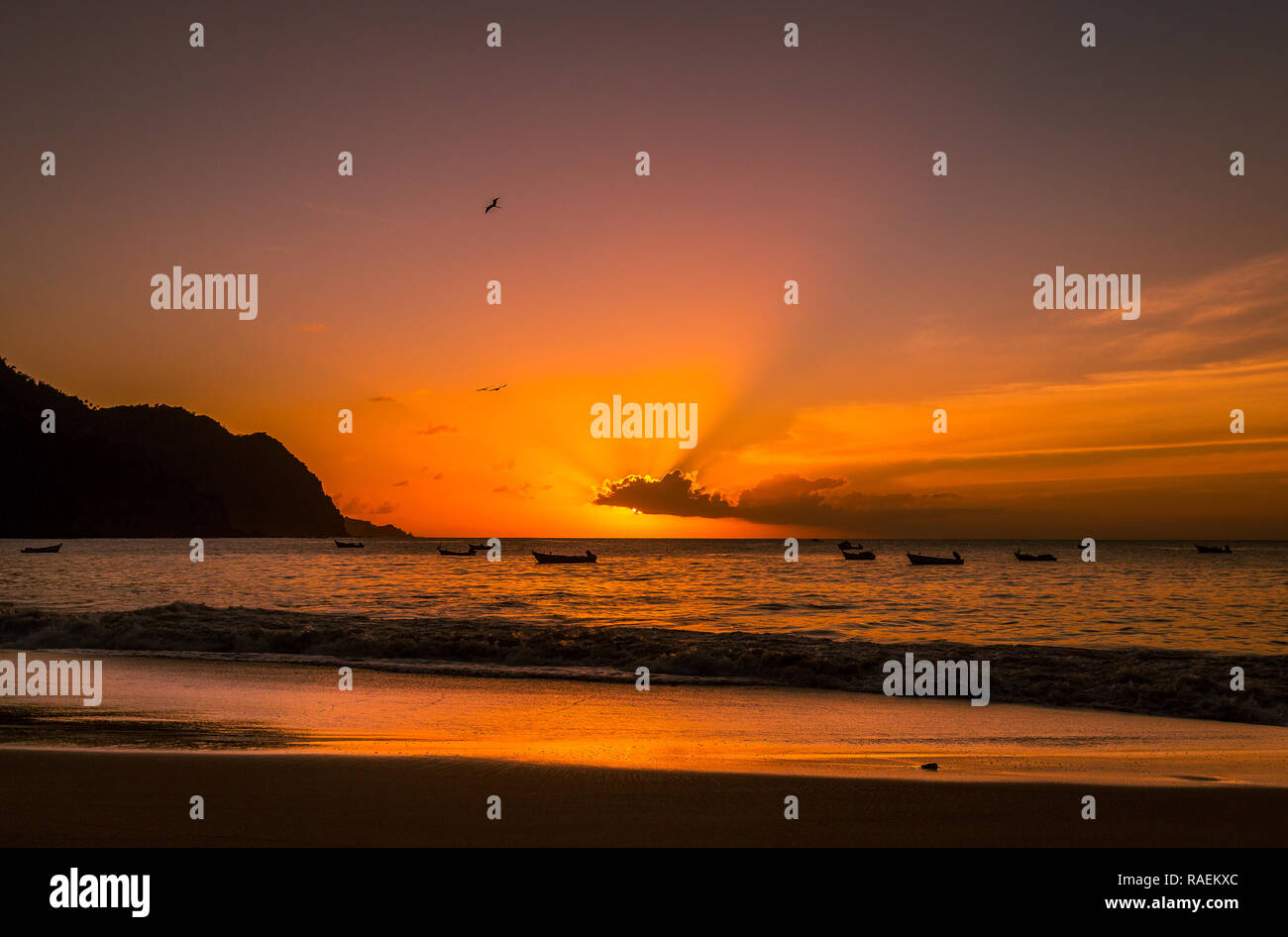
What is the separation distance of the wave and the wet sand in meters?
8.94

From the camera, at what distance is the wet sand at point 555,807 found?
7.97 meters

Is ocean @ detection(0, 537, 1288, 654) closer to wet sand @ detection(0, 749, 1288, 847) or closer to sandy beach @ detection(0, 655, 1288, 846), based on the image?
sandy beach @ detection(0, 655, 1288, 846)

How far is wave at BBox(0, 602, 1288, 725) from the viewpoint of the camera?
18.3 m

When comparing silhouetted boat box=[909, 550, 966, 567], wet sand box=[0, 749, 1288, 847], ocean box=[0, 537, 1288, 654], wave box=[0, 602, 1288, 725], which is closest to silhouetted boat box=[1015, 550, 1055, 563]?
silhouetted boat box=[909, 550, 966, 567]

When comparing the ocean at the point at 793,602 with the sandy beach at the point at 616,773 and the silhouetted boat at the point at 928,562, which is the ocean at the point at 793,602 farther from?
the silhouetted boat at the point at 928,562

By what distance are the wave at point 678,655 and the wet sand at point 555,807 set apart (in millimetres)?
8944

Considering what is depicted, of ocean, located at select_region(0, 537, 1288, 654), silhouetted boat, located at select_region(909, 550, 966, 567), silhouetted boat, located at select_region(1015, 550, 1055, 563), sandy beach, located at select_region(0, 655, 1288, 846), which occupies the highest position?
sandy beach, located at select_region(0, 655, 1288, 846)

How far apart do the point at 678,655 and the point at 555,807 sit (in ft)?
48.2

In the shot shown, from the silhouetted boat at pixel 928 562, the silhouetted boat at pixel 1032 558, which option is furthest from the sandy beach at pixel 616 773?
the silhouetted boat at pixel 1032 558

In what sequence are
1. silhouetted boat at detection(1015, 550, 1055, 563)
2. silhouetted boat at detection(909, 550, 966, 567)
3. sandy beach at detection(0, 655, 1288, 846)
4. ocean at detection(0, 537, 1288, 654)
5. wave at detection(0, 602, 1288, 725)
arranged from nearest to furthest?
sandy beach at detection(0, 655, 1288, 846) < wave at detection(0, 602, 1288, 725) < ocean at detection(0, 537, 1288, 654) < silhouetted boat at detection(909, 550, 966, 567) < silhouetted boat at detection(1015, 550, 1055, 563)

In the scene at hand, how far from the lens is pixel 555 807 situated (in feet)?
29.2
